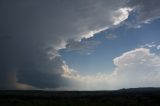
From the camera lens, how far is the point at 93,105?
104500mm

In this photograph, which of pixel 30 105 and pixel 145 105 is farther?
pixel 30 105

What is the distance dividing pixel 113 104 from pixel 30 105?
37.4 metres

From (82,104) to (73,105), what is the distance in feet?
14.3

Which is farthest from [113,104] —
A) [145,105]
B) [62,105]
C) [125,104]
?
[62,105]

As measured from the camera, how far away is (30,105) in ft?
364

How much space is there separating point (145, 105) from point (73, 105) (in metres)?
30.7

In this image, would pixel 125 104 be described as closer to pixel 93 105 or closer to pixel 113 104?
pixel 113 104

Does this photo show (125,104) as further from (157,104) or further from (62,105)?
(62,105)

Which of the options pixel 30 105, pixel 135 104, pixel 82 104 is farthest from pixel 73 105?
pixel 135 104

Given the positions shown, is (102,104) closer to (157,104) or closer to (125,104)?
(125,104)

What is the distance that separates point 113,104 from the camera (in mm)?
107750

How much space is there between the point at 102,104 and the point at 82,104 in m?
9.06

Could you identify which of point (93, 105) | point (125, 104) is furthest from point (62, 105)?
point (125, 104)

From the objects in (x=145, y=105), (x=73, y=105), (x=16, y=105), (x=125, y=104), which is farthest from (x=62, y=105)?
(x=145, y=105)
